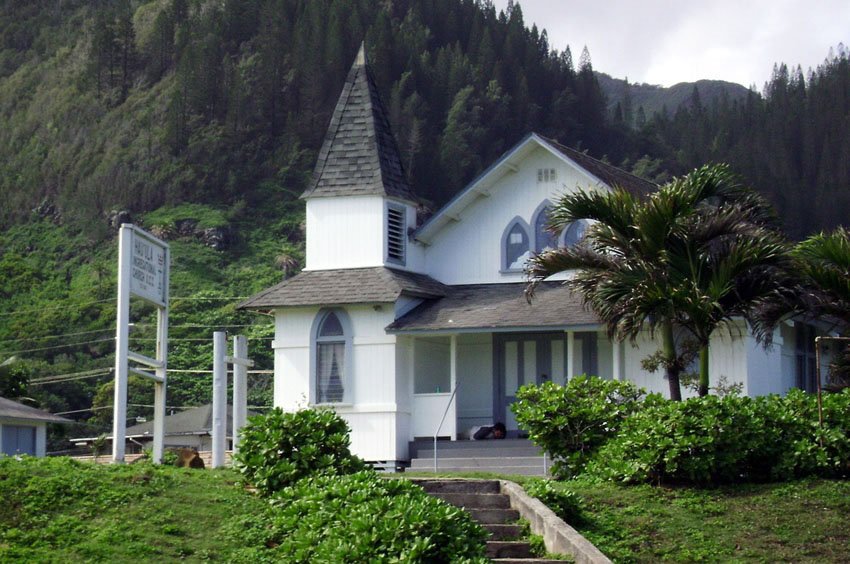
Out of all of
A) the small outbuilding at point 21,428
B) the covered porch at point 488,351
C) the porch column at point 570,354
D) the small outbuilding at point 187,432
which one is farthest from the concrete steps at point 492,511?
the small outbuilding at point 187,432

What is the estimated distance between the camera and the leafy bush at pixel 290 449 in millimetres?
16625

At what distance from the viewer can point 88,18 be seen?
11300 centimetres

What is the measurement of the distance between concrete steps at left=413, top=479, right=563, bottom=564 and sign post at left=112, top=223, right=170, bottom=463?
12.3 feet

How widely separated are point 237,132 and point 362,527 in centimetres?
8107

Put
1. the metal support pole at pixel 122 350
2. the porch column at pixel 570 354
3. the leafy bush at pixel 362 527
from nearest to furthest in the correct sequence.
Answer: the leafy bush at pixel 362 527, the metal support pole at pixel 122 350, the porch column at pixel 570 354

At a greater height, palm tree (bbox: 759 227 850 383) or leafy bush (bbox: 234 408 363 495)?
palm tree (bbox: 759 227 850 383)

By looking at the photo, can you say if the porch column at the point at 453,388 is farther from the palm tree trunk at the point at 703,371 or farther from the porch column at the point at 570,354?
the palm tree trunk at the point at 703,371

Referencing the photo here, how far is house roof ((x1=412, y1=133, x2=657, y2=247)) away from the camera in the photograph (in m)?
27.9

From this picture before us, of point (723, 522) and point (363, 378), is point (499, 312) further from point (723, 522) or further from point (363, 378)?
point (723, 522)

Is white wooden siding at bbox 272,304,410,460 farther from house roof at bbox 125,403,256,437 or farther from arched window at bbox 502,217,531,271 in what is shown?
house roof at bbox 125,403,256,437

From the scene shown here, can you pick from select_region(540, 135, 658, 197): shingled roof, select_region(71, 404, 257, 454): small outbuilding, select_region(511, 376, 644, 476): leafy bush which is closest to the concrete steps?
select_region(511, 376, 644, 476): leafy bush

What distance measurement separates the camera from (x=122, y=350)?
18000 mm

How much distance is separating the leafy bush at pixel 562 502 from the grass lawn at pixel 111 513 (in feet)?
10.2

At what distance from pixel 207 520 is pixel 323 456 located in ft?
6.16
